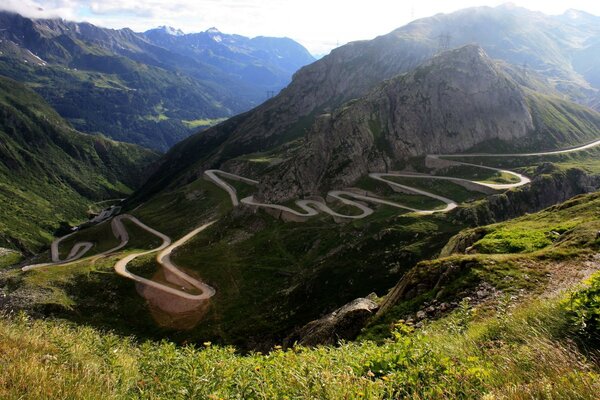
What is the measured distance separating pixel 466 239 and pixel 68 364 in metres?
43.3

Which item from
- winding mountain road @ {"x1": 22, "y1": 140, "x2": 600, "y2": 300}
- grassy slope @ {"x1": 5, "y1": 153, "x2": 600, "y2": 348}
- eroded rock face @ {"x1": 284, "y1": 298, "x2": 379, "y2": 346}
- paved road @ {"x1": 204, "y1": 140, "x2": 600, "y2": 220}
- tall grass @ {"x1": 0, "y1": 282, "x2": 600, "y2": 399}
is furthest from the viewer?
paved road @ {"x1": 204, "y1": 140, "x2": 600, "y2": 220}

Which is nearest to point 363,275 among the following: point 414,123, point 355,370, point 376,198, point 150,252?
point 376,198

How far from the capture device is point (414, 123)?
169875mm

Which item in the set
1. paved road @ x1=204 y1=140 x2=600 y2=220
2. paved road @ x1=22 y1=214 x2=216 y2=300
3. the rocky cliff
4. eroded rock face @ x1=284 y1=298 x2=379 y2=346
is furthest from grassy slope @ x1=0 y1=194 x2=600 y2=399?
the rocky cliff

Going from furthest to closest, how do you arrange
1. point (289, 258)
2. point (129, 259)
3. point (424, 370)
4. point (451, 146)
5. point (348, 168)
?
point (451, 146) → point (348, 168) → point (129, 259) → point (289, 258) → point (424, 370)

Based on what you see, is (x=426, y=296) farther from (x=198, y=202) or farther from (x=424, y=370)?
(x=198, y=202)

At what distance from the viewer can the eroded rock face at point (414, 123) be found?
15662cm

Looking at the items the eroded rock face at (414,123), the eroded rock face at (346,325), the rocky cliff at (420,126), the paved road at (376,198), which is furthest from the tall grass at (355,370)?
the eroded rock face at (414,123)

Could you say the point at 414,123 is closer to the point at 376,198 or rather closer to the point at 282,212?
the point at 376,198

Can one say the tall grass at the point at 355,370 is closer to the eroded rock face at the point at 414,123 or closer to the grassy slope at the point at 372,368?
the grassy slope at the point at 372,368

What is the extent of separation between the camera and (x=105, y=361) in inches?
494

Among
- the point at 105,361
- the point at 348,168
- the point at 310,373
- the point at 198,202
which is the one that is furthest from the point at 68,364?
the point at 198,202

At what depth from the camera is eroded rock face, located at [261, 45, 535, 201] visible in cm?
15662

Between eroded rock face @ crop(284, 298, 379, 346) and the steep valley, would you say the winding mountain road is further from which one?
eroded rock face @ crop(284, 298, 379, 346)
